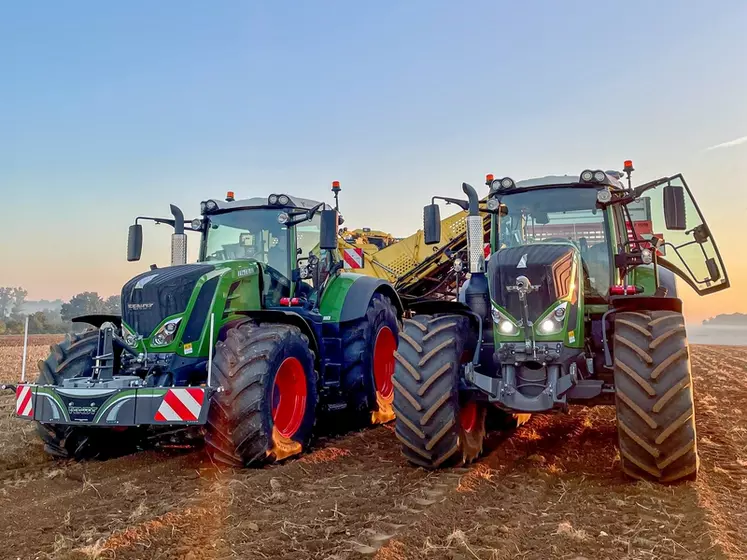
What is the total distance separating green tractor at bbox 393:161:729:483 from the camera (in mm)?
4309

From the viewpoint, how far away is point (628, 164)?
778 cm

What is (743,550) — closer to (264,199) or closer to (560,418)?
(560,418)

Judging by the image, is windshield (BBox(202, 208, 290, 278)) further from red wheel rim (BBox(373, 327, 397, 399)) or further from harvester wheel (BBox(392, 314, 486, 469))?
harvester wheel (BBox(392, 314, 486, 469))

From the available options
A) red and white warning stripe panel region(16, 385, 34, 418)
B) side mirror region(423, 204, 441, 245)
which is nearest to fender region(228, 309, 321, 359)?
side mirror region(423, 204, 441, 245)

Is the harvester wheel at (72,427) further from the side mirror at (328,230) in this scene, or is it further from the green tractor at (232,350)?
the side mirror at (328,230)

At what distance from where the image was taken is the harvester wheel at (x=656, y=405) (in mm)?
4230

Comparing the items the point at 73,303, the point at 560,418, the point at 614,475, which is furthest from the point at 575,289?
the point at 73,303

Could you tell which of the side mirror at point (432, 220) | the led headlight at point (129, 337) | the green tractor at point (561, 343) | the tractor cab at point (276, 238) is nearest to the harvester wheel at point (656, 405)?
the green tractor at point (561, 343)

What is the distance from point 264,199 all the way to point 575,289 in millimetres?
3805

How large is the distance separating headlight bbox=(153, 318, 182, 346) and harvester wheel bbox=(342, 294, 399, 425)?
2.12 metres

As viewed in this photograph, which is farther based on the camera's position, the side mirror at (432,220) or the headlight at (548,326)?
the side mirror at (432,220)

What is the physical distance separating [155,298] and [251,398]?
1454 mm

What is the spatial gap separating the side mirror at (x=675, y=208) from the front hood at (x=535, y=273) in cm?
92

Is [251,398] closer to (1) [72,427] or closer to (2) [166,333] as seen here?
(2) [166,333]
